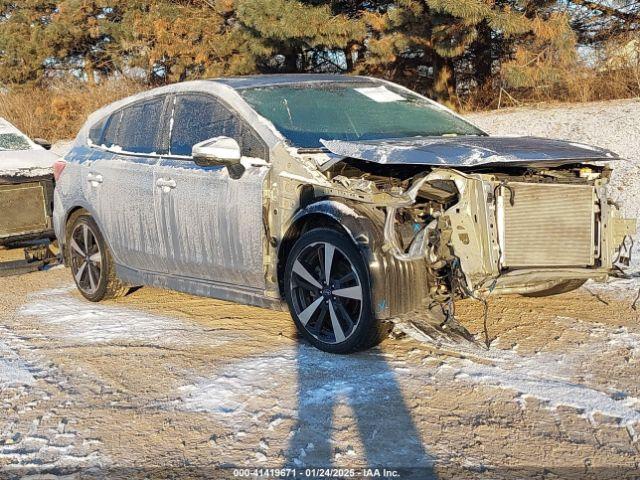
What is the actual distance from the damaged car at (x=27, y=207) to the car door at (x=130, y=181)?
6.33 feet

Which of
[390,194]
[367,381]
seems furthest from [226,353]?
[390,194]

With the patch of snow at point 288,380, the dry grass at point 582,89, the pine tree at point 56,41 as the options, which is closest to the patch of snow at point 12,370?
the patch of snow at point 288,380

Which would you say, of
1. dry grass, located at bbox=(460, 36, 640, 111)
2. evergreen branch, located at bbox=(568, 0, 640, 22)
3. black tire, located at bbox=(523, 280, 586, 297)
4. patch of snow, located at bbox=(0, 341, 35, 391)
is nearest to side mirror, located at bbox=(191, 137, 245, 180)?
patch of snow, located at bbox=(0, 341, 35, 391)

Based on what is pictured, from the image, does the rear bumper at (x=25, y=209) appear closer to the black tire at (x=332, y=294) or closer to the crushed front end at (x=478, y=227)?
the black tire at (x=332, y=294)

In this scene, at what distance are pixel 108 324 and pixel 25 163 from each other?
3.37 m

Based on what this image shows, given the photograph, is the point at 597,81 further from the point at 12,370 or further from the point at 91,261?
the point at 12,370

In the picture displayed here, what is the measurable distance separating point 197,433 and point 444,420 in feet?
3.91

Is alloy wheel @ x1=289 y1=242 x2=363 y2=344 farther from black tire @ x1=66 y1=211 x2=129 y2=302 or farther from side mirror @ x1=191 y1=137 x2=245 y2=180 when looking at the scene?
black tire @ x1=66 y1=211 x2=129 y2=302

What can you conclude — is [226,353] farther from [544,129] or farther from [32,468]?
[544,129]

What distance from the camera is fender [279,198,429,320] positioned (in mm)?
4633

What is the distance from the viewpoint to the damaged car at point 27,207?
8.50 metres

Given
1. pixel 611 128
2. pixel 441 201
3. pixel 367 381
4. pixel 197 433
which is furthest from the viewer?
pixel 611 128

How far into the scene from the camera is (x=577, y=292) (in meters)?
6.70

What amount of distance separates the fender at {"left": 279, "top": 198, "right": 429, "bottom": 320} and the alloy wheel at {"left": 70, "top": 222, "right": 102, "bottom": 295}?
303 cm
